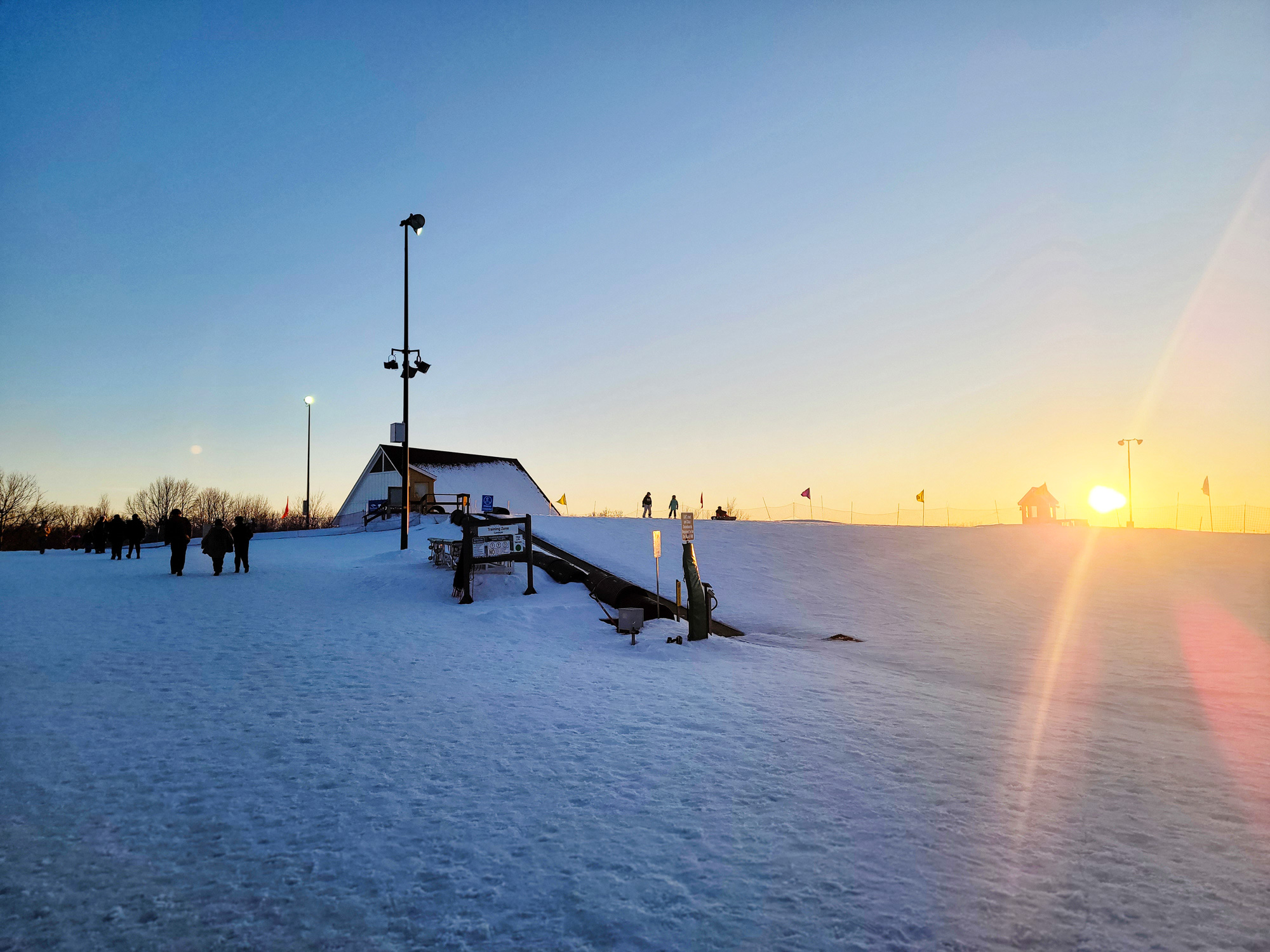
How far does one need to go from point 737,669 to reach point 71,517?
12052cm

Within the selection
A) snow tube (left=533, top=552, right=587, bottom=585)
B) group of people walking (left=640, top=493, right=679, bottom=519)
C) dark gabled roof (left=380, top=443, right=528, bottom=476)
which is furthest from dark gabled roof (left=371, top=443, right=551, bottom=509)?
snow tube (left=533, top=552, right=587, bottom=585)

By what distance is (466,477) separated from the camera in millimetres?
51469

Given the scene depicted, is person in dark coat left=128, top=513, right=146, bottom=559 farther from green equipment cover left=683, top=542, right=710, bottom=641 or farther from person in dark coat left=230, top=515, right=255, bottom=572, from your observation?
green equipment cover left=683, top=542, right=710, bottom=641

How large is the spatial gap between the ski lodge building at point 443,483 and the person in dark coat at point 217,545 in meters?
20.6

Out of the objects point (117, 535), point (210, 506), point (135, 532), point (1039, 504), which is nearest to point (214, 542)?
point (135, 532)

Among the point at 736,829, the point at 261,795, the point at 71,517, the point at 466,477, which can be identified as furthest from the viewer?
the point at 71,517

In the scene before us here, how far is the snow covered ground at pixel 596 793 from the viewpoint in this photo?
10.7ft

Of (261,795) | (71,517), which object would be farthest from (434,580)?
(71,517)

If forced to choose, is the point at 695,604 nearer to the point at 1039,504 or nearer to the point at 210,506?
the point at 1039,504

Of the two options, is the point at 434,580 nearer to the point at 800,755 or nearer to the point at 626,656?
the point at 626,656

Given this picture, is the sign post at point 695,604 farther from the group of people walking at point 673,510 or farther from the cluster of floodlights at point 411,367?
the group of people walking at point 673,510

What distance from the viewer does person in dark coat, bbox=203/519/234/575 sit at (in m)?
17.4

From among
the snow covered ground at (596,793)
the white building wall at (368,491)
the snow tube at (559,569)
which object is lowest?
the snow covered ground at (596,793)

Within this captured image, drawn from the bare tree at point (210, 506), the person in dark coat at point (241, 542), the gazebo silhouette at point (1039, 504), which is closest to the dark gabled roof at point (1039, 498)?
the gazebo silhouette at point (1039, 504)
